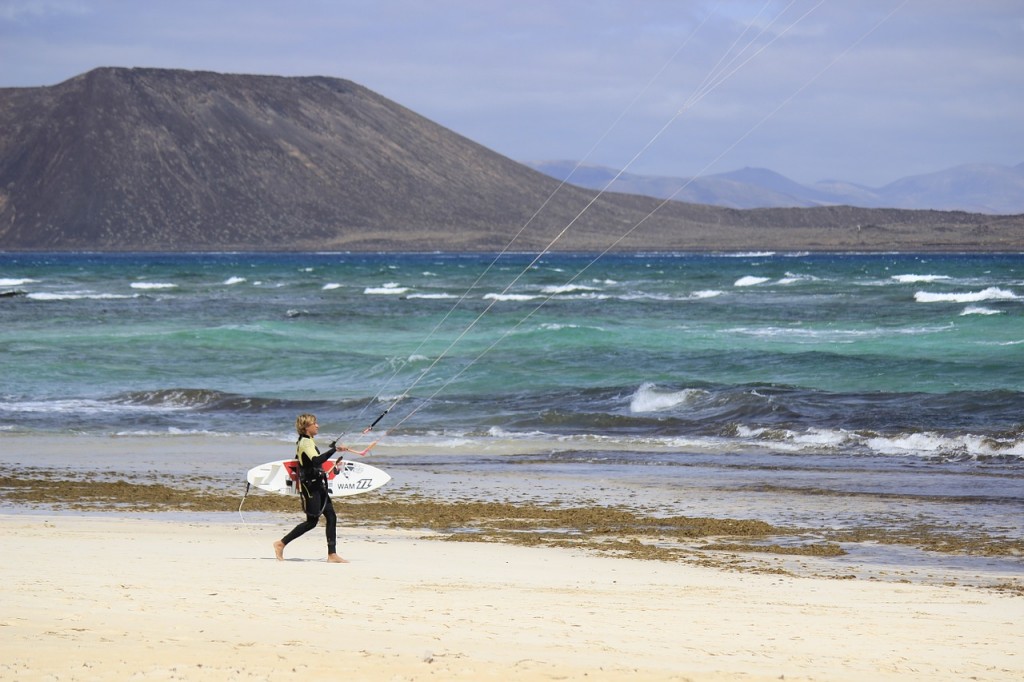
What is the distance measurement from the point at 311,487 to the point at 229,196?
18353cm

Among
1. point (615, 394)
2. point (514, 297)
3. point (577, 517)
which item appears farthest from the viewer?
point (514, 297)

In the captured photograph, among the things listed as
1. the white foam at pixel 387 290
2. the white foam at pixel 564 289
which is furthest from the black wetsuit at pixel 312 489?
the white foam at pixel 387 290

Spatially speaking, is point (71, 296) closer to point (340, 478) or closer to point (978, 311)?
point (978, 311)

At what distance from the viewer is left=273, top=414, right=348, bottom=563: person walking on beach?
886cm

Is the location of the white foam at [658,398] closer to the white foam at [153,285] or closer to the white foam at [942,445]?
the white foam at [942,445]

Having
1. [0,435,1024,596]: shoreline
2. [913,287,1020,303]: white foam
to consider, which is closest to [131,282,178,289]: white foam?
[913,287,1020,303]: white foam

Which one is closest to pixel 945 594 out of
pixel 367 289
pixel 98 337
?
pixel 98 337

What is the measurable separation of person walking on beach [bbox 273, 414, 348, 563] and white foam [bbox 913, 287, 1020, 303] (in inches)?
1541

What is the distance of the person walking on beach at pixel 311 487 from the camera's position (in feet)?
29.1

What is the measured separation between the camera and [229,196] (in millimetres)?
187375

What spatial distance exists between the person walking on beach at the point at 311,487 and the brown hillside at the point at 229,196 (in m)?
163

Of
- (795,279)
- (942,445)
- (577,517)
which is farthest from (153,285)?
(577,517)

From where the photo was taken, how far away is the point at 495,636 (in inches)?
262

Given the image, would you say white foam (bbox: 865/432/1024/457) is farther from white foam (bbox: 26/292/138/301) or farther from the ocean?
white foam (bbox: 26/292/138/301)
